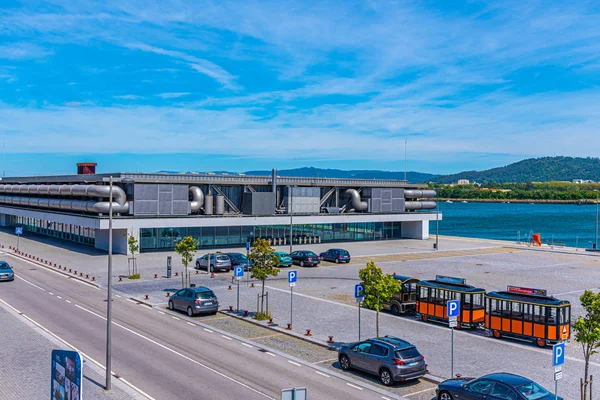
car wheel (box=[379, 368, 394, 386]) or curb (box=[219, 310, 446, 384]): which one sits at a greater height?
car wheel (box=[379, 368, 394, 386])

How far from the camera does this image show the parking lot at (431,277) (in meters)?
22.4

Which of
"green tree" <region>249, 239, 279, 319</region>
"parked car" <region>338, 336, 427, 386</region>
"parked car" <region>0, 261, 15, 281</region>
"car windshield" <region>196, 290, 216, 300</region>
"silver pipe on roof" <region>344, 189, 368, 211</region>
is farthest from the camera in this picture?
"silver pipe on roof" <region>344, 189, 368, 211</region>

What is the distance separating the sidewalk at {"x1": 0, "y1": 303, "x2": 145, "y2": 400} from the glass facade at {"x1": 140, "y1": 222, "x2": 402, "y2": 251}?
32.8 meters

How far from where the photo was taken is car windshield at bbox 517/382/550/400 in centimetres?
1516

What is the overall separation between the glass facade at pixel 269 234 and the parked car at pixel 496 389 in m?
44.5

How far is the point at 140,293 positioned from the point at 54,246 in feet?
109

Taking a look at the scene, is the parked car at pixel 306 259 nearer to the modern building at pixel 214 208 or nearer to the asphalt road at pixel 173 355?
the modern building at pixel 214 208

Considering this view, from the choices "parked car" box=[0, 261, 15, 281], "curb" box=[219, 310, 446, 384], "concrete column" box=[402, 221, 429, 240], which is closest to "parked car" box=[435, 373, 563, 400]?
"curb" box=[219, 310, 446, 384]

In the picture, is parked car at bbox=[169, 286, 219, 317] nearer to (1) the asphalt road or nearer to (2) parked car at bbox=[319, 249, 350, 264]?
(1) the asphalt road

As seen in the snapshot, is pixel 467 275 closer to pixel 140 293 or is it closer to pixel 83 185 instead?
pixel 140 293

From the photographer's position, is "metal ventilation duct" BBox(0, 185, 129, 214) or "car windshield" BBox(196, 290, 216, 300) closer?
"car windshield" BBox(196, 290, 216, 300)

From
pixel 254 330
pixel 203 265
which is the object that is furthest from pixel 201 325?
pixel 203 265

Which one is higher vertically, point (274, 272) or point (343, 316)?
point (274, 272)

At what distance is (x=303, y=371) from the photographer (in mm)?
20719
